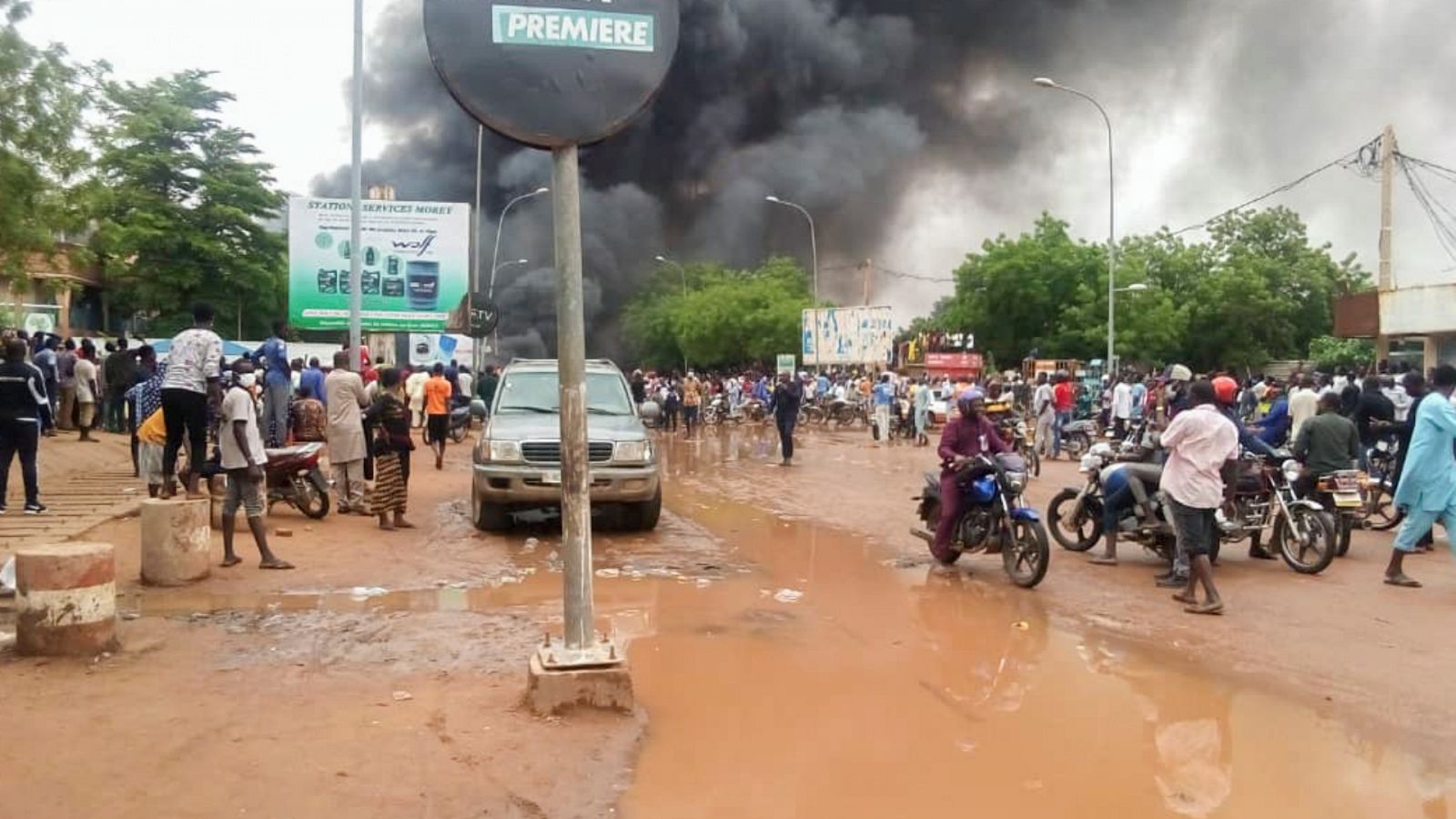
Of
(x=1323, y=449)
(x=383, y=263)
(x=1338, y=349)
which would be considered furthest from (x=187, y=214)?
(x=1338, y=349)

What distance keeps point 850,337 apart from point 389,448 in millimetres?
25613

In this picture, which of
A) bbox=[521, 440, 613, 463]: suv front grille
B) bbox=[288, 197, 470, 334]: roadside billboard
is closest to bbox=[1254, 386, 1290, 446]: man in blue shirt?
bbox=[521, 440, 613, 463]: suv front grille

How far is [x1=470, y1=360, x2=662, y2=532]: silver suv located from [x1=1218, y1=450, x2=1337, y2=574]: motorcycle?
15.7ft

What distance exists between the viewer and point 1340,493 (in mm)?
8602

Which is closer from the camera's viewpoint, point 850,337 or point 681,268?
point 850,337

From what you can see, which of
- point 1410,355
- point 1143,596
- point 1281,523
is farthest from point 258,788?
point 1410,355

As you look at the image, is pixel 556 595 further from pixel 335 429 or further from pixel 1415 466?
pixel 1415 466

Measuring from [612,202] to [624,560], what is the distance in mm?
40103

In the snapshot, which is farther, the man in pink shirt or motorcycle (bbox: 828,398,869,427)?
motorcycle (bbox: 828,398,869,427)

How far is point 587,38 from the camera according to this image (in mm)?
4492

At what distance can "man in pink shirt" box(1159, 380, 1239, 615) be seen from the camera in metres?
6.86

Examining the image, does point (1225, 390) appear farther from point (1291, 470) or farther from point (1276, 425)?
point (1276, 425)

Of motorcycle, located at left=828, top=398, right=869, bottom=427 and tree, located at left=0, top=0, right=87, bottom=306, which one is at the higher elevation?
tree, located at left=0, top=0, right=87, bottom=306

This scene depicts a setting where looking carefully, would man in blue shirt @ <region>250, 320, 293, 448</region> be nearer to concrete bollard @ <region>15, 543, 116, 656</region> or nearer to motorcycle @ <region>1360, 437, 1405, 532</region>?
concrete bollard @ <region>15, 543, 116, 656</region>
